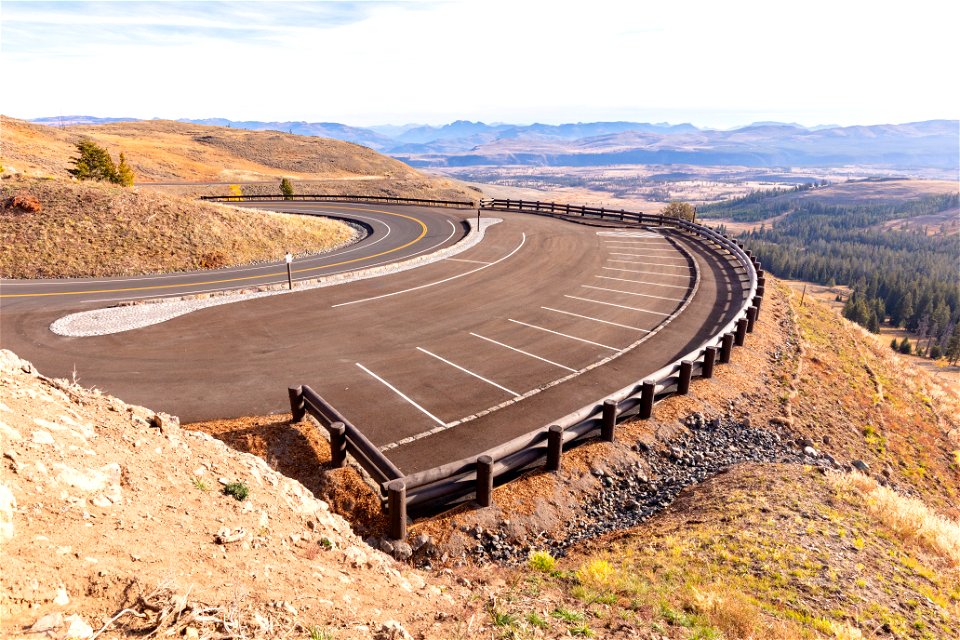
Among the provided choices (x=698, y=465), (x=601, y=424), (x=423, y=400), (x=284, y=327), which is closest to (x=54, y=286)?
(x=284, y=327)

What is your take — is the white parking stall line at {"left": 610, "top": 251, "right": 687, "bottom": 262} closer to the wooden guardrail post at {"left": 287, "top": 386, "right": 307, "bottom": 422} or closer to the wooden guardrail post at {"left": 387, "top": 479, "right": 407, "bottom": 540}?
the wooden guardrail post at {"left": 287, "top": 386, "right": 307, "bottom": 422}

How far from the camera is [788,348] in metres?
18.6

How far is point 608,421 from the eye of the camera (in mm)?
11211

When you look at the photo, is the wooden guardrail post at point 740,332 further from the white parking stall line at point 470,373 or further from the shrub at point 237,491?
the shrub at point 237,491

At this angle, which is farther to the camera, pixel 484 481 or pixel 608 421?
pixel 608 421

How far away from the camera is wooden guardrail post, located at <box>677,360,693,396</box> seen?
1344cm

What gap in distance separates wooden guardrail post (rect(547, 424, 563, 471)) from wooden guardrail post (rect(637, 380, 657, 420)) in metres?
3.21

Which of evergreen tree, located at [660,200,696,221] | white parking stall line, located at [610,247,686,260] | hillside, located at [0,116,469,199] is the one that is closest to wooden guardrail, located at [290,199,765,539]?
white parking stall line, located at [610,247,686,260]

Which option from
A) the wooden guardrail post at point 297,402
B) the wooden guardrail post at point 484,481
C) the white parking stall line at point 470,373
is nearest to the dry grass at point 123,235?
the white parking stall line at point 470,373

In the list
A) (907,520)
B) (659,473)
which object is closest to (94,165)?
(659,473)

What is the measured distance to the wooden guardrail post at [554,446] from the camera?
9961mm

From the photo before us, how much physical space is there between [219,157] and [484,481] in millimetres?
131459

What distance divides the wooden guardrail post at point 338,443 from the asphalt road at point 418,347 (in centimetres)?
139

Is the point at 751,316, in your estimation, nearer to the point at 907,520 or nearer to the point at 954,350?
the point at 907,520
